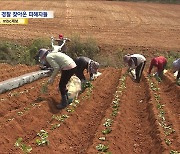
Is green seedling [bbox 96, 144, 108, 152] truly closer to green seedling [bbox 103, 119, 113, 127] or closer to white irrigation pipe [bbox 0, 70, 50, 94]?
green seedling [bbox 103, 119, 113, 127]

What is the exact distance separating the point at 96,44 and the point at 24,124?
13.0m

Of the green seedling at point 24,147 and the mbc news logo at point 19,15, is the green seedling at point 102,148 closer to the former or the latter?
the green seedling at point 24,147

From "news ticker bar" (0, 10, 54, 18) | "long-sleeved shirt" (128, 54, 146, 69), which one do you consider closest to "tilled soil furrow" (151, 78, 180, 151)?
"long-sleeved shirt" (128, 54, 146, 69)

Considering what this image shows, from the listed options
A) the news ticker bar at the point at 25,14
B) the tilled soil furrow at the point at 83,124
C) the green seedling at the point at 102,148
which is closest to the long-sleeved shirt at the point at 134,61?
the tilled soil furrow at the point at 83,124

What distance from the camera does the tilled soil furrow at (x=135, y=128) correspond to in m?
7.09

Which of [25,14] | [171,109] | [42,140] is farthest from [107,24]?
[42,140]

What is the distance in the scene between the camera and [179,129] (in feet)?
26.6

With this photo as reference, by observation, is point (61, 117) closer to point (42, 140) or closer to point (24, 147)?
point (42, 140)

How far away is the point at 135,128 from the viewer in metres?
8.43

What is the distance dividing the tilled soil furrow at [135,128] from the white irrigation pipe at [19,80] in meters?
3.20

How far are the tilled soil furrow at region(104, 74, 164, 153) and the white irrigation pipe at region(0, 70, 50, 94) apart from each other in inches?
126

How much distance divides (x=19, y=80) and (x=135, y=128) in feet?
15.7

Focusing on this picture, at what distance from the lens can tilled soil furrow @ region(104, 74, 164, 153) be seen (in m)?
7.09

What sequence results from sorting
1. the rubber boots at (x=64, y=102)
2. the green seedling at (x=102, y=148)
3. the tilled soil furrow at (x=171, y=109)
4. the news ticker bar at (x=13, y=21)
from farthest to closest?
the news ticker bar at (x=13, y=21) < the rubber boots at (x=64, y=102) < the tilled soil furrow at (x=171, y=109) < the green seedling at (x=102, y=148)
